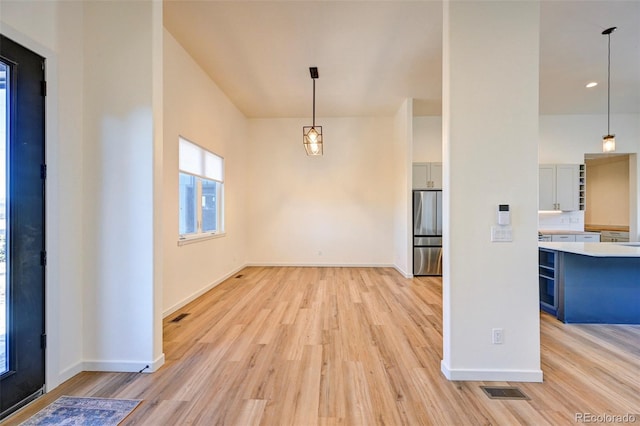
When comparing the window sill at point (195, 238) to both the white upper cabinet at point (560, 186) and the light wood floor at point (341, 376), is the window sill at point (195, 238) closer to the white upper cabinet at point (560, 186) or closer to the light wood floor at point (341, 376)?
the light wood floor at point (341, 376)

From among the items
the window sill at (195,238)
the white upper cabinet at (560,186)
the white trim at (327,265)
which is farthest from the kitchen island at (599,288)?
the window sill at (195,238)

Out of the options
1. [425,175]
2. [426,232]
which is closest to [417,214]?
[426,232]

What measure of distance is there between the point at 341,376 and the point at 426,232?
428 cm

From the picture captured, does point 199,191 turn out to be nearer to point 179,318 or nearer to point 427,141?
point 179,318

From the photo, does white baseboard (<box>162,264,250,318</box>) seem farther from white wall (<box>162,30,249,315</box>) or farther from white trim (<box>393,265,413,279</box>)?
white trim (<box>393,265,413,279</box>)

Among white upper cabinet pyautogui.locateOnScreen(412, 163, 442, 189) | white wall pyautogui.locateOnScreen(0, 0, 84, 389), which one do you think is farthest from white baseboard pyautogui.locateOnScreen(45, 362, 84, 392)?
white upper cabinet pyautogui.locateOnScreen(412, 163, 442, 189)

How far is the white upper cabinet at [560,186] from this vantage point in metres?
6.25

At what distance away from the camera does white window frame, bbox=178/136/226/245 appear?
400cm

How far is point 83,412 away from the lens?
6.00ft

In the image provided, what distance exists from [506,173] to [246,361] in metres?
2.70

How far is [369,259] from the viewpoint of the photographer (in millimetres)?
6684

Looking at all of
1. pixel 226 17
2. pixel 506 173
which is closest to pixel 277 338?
pixel 506 173

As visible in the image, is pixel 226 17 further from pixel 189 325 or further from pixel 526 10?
pixel 189 325

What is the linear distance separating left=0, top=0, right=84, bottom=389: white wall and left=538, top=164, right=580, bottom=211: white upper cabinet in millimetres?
8011
